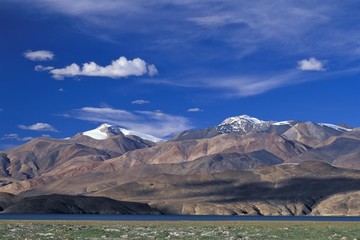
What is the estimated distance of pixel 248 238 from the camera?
53.8 meters

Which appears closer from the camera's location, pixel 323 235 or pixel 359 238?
pixel 359 238

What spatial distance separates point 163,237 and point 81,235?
7.97m

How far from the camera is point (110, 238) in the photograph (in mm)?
53875

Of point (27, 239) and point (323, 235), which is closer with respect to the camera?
point (27, 239)

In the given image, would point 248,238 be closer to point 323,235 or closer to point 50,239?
point 323,235

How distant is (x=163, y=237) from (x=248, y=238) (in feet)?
24.4

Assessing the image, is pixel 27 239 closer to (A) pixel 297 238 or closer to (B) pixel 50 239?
(B) pixel 50 239

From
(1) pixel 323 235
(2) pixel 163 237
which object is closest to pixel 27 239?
(2) pixel 163 237

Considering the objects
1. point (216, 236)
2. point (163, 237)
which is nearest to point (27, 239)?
point (163, 237)

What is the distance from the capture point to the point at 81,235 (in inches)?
2302

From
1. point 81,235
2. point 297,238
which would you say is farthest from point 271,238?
point 81,235

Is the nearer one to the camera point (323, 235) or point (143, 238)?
point (143, 238)

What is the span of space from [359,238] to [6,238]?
2917cm

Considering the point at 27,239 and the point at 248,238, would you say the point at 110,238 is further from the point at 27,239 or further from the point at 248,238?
the point at 248,238
